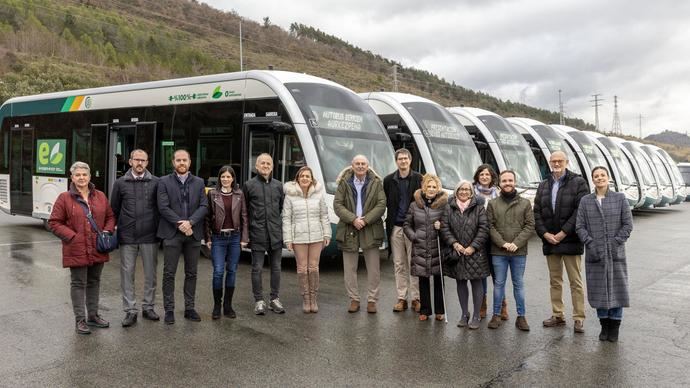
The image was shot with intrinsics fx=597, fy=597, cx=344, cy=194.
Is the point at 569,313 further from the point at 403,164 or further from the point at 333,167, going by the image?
the point at 333,167

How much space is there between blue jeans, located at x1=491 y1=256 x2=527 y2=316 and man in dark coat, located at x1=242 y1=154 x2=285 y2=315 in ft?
7.57

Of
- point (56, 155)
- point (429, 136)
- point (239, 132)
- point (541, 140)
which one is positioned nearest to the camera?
point (239, 132)

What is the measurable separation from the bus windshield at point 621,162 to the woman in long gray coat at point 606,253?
1716 centimetres

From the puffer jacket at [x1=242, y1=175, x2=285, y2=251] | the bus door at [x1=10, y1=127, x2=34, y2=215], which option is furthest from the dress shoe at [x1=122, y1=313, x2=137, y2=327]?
the bus door at [x1=10, y1=127, x2=34, y2=215]

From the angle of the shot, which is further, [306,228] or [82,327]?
[306,228]

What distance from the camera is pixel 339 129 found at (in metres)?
9.45

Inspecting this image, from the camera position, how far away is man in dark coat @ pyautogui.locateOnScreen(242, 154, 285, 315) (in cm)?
650

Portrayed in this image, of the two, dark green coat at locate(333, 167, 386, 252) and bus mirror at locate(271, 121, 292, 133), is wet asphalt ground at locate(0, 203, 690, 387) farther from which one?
bus mirror at locate(271, 121, 292, 133)

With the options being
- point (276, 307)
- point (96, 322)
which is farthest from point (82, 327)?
point (276, 307)

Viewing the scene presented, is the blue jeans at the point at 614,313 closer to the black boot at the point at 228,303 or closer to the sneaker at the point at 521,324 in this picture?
the sneaker at the point at 521,324

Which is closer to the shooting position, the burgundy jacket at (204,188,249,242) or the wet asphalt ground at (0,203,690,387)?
the wet asphalt ground at (0,203,690,387)

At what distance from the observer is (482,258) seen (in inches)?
240

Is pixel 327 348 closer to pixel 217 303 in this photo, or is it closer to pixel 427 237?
pixel 217 303

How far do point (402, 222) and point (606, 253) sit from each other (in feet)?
7.18
